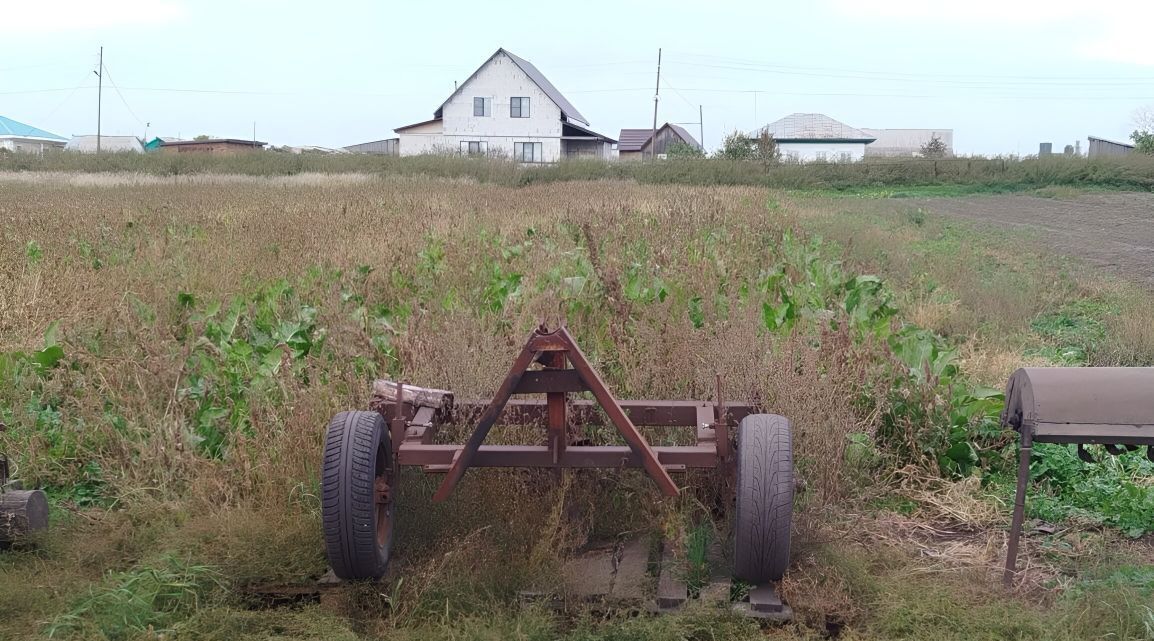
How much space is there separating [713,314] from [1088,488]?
2.28m

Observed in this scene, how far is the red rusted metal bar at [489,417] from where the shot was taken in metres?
3.45

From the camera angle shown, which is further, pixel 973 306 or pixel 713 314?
pixel 973 306

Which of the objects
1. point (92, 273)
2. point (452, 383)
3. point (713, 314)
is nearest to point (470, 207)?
point (92, 273)

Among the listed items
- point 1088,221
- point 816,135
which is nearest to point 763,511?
point 1088,221

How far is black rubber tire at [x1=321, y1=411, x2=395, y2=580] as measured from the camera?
3.54 metres

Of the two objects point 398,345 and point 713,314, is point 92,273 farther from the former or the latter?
point 713,314

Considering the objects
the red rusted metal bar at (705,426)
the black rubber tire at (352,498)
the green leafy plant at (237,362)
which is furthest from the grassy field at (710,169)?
the black rubber tire at (352,498)

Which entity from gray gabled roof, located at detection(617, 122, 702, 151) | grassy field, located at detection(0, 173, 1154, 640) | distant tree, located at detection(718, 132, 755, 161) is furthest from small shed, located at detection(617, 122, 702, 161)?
grassy field, located at detection(0, 173, 1154, 640)

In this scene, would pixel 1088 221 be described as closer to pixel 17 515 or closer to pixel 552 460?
pixel 552 460

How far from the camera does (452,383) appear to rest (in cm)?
467

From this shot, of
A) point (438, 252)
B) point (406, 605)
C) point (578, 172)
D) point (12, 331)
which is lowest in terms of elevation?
point (406, 605)

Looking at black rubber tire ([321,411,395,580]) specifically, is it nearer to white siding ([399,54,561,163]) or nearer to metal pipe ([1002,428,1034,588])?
metal pipe ([1002,428,1034,588])

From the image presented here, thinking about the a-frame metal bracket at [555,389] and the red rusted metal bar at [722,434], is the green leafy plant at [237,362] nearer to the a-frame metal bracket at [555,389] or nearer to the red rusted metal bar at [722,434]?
the a-frame metal bracket at [555,389]

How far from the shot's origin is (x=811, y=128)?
Result: 87500 millimetres
